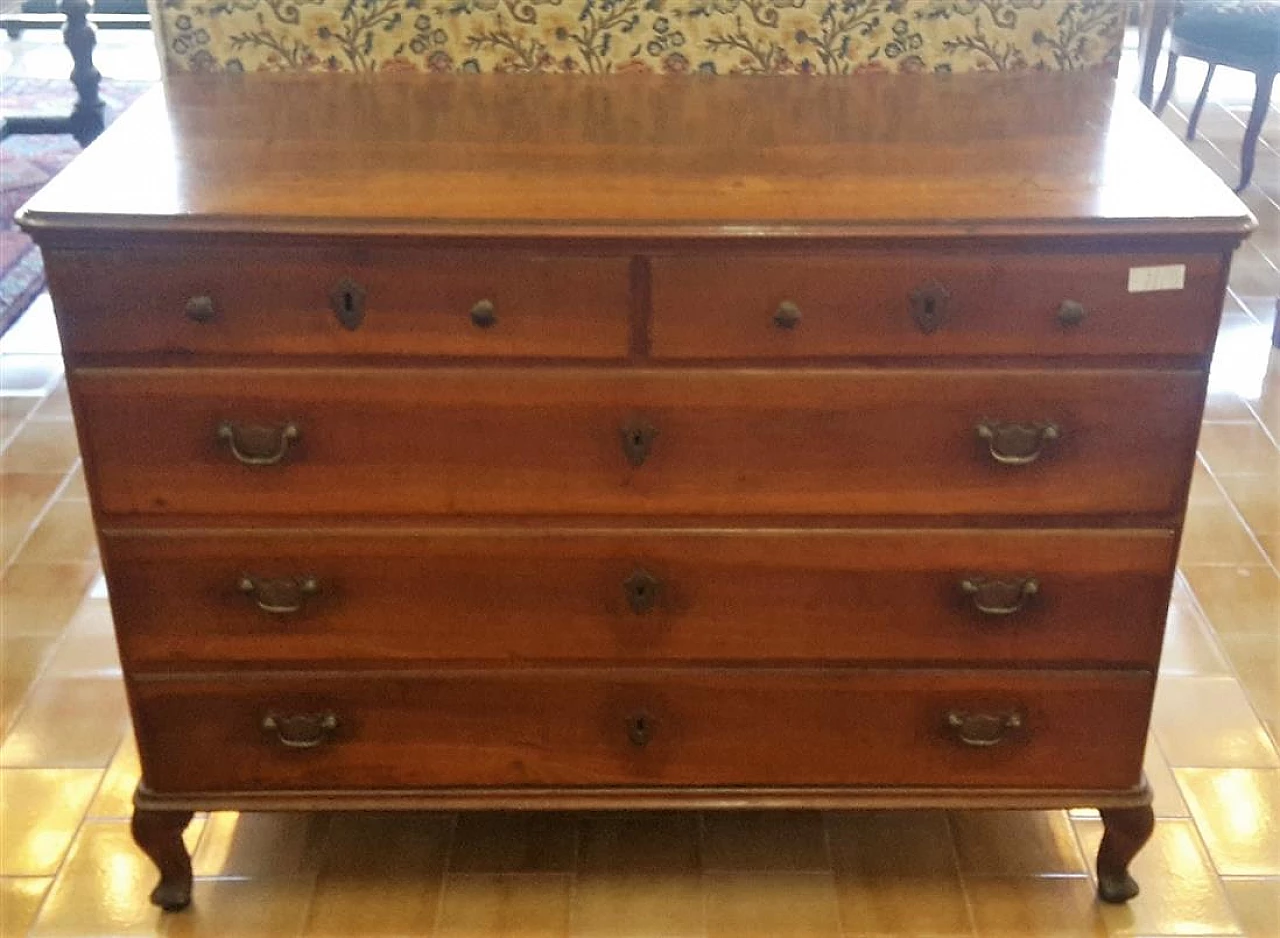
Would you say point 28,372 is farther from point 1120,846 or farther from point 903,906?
point 1120,846

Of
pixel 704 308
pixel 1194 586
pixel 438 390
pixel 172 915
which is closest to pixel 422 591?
pixel 438 390

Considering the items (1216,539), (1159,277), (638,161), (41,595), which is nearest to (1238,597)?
(1216,539)

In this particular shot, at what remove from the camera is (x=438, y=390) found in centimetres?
137

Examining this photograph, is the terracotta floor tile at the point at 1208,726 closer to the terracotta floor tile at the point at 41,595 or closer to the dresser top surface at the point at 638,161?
the dresser top surface at the point at 638,161

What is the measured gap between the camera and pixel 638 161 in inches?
55.3

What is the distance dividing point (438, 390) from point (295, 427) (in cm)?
15

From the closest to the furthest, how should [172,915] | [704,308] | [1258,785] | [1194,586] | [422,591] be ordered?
[704,308] → [422,591] → [172,915] → [1258,785] → [1194,586]

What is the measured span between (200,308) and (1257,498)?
80.4 inches

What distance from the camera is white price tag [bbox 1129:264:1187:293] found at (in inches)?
51.4

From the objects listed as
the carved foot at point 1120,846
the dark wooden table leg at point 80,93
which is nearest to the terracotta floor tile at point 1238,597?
the carved foot at point 1120,846

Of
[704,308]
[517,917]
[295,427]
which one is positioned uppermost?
[704,308]

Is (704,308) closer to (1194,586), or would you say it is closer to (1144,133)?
(1144,133)

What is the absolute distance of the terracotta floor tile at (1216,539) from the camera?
2.41 metres

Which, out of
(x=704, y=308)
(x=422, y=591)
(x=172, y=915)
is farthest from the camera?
(x=172, y=915)
